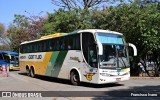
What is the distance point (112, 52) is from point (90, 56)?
48.2 inches

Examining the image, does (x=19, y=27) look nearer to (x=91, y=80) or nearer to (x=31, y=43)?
(x=31, y=43)

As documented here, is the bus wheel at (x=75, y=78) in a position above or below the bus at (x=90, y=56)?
below

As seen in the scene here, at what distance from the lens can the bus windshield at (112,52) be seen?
17484 millimetres

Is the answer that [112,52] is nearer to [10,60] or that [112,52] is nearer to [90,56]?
[90,56]

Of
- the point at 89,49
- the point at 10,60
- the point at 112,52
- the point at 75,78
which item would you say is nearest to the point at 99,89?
the point at 112,52

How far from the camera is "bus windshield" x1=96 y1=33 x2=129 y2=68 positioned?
1748cm

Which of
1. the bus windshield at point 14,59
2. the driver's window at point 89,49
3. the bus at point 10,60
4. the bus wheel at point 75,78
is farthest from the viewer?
the bus windshield at point 14,59

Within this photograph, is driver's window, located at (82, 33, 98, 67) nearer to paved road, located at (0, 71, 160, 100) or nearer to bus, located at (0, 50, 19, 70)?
paved road, located at (0, 71, 160, 100)

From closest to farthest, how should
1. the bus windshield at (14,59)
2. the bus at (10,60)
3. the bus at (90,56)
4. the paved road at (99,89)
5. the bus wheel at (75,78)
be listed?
the paved road at (99,89) < the bus at (90,56) < the bus wheel at (75,78) < the bus at (10,60) < the bus windshield at (14,59)

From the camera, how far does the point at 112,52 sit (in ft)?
58.4

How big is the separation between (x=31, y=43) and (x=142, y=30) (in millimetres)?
9154

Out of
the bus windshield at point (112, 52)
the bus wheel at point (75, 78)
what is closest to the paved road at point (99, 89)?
the bus wheel at point (75, 78)

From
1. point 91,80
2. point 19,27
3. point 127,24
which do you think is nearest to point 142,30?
point 127,24

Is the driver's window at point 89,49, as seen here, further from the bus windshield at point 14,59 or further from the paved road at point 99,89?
the bus windshield at point 14,59
